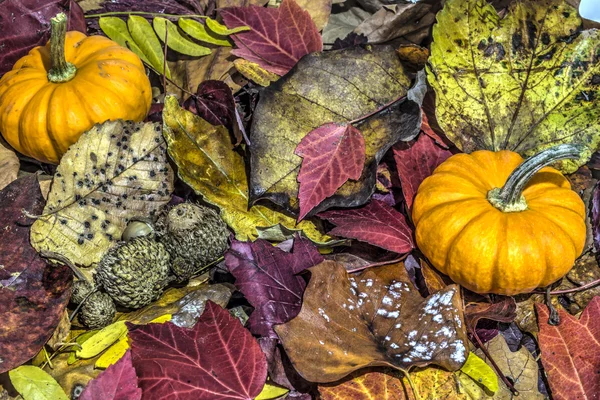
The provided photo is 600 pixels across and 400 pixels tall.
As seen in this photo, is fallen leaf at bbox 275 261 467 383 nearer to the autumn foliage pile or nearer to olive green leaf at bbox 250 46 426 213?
the autumn foliage pile

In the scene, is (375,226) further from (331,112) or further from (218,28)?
(218,28)

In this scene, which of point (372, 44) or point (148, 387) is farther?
point (372, 44)

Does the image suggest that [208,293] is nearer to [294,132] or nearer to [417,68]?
[294,132]

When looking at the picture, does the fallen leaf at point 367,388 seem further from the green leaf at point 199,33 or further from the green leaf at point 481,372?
the green leaf at point 199,33

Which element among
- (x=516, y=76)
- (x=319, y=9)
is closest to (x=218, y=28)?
(x=319, y=9)

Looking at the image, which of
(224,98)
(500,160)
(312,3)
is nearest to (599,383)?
(500,160)
